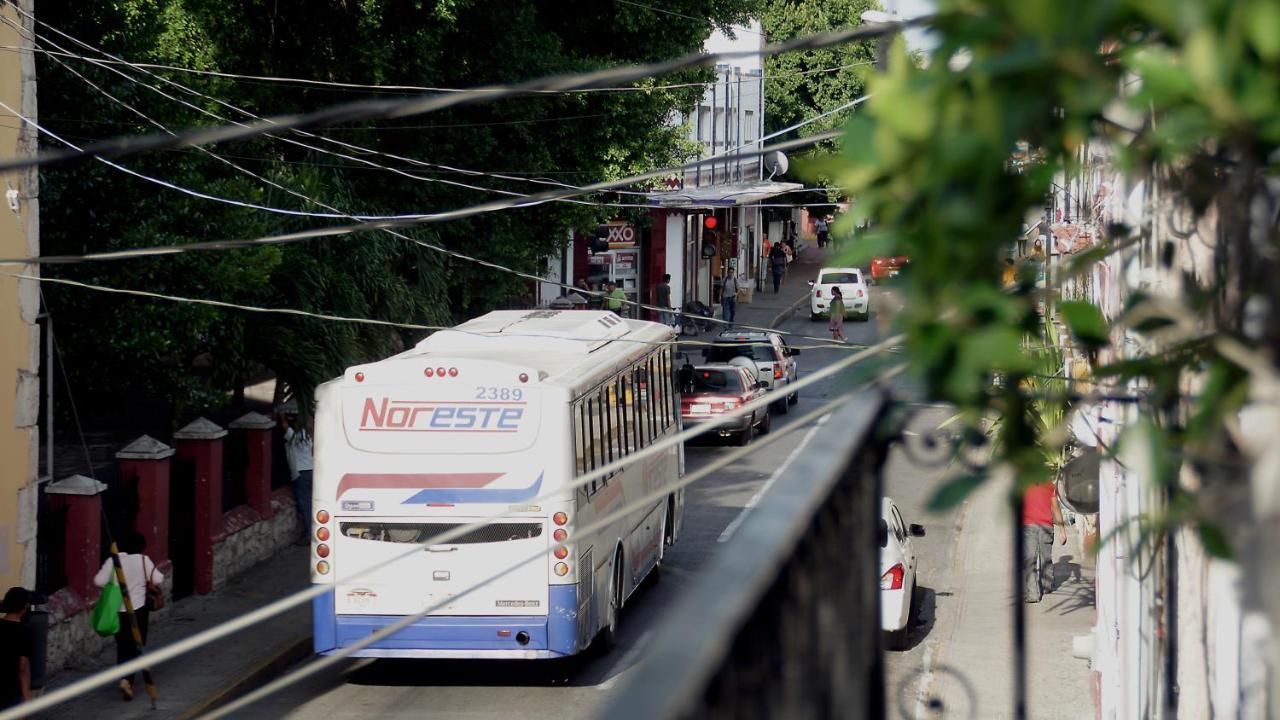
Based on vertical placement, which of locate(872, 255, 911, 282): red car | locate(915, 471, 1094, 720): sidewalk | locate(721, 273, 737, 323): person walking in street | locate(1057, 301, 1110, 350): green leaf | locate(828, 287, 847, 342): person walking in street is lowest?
locate(915, 471, 1094, 720): sidewalk

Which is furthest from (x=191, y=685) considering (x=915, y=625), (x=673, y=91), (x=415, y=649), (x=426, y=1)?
(x=673, y=91)

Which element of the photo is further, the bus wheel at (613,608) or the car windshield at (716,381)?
the car windshield at (716,381)

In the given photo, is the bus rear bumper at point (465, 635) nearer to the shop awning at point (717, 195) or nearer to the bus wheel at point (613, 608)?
the bus wheel at point (613, 608)

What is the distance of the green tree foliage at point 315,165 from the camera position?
15789mm

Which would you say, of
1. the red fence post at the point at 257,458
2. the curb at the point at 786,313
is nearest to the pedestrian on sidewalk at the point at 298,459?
the red fence post at the point at 257,458

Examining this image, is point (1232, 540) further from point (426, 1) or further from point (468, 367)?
point (426, 1)

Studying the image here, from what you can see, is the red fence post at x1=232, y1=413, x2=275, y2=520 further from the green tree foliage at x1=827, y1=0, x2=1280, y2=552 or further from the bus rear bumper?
the green tree foliage at x1=827, y1=0, x2=1280, y2=552

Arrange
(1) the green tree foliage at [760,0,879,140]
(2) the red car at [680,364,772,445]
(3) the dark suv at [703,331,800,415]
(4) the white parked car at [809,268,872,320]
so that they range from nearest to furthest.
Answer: (2) the red car at [680,364,772,445] < (3) the dark suv at [703,331,800,415] < (4) the white parked car at [809,268,872,320] < (1) the green tree foliage at [760,0,879,140]

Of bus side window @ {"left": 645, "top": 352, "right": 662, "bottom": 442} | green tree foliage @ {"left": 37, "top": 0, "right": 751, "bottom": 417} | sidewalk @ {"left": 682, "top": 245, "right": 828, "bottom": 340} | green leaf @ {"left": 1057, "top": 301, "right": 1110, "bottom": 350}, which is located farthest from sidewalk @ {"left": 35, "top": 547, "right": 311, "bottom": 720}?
sidewalk @ {"left": 682, "top": 245, "right": 828, "bottom": 340}

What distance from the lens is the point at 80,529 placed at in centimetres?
1492

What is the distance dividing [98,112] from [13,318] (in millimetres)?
3051

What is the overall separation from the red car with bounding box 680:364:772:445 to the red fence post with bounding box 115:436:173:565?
43.7ft

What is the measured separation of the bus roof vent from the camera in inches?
635

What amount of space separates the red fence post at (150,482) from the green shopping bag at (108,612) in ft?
9.91
